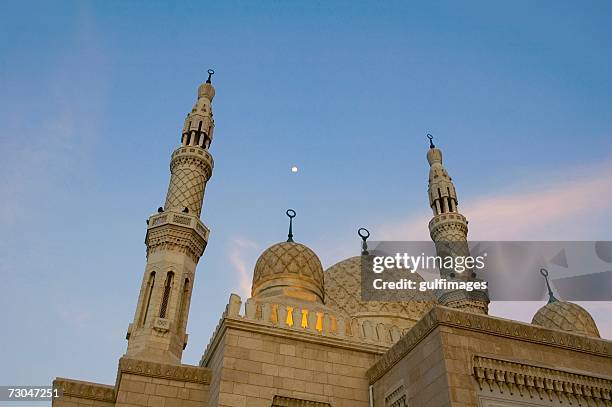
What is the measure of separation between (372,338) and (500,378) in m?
3.03

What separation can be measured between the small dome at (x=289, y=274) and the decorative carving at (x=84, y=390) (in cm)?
368

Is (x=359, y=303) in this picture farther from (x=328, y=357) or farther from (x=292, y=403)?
(x=292, y=403)

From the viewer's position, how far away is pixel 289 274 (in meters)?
12.5

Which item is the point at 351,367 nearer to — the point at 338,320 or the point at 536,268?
the point at 338,320

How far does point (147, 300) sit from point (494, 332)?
10378mm

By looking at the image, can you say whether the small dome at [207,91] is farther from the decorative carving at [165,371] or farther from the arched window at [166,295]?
the decorative carving at [165,371]

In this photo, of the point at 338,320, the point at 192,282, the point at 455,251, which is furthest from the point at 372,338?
the point at 455,251

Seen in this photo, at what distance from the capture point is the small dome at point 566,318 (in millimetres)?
15156

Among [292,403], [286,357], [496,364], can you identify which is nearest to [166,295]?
[286,357]

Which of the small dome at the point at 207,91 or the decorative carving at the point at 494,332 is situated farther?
the small dome at the point at 207,91

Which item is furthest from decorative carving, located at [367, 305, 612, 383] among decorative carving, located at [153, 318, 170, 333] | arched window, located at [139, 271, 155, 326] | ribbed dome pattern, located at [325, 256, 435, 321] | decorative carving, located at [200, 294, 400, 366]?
arched window, located at [139, 271, 155, 326]

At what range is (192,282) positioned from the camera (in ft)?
53.0

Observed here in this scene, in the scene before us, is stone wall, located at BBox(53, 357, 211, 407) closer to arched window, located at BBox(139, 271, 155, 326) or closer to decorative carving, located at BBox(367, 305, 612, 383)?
decorative carving, located at BBox(367, 305, 612, 383)

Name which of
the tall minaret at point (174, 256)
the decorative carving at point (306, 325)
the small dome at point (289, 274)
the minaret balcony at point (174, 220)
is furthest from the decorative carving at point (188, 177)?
the decorative carving at point (306, 325)
